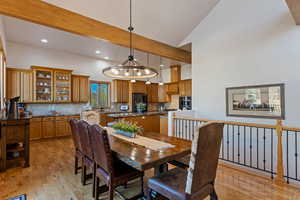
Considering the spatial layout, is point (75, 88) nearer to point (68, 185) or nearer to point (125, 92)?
point (125, 92)

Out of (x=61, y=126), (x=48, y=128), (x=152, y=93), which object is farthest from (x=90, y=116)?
(x=152, y=93)

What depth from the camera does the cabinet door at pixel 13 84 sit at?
15.7 ft

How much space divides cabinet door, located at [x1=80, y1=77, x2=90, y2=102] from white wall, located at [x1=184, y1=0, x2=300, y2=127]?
421 centimetres

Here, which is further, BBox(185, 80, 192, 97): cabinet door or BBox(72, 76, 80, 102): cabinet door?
BBox(185, 80, 192, 97): cabinet door

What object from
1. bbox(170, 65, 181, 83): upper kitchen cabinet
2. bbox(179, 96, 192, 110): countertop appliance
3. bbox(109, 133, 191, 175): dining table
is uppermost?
bbox(170, 65, 181, 83): upper kitchen cabinet

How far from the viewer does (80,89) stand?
6.16 m

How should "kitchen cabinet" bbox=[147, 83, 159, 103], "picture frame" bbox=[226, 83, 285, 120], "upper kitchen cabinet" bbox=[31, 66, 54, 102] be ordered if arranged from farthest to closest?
1. "kitchen cabinet" bbox=[147, 83, 159, 103]
2. "upper kitchen cabinet" bbox=[31, 66, 54, 102]
3. "picture frame" bbox=[226, 83, 285, 120]

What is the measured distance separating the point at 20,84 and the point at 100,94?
2.85 meters

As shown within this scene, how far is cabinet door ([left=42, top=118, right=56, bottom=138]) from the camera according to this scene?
205 inches

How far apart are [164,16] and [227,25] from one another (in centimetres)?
168

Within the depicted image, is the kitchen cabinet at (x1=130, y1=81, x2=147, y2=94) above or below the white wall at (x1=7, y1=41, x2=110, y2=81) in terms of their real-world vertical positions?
below

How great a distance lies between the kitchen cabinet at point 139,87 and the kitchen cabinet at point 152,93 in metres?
0.31

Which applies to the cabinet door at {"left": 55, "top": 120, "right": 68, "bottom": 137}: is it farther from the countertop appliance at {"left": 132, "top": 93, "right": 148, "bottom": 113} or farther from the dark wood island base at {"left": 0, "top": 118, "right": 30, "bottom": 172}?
the countertop appliance at {"left": 132, "top": 93, "right": 148, "bottom": 113}

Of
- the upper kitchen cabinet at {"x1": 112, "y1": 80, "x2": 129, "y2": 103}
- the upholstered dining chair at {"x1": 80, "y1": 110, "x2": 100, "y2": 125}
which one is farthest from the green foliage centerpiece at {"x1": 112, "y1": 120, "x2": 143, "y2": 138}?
the upper kitchen cabinet at {"x1": 112, "y1": 80, "x2": 129, "y2": 103}
